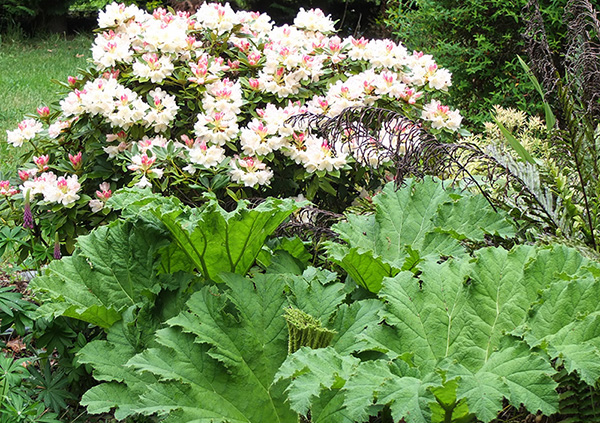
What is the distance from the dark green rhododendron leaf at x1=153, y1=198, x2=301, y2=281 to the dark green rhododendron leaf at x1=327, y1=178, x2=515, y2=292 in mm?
232

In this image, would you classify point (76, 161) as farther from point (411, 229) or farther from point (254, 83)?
point (411, 229)

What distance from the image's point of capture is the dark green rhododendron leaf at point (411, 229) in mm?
2111

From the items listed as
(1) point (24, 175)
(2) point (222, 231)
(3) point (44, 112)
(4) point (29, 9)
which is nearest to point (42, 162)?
(1) point (24, 175)

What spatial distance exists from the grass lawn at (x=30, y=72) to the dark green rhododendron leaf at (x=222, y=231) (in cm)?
322

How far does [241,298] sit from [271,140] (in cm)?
109

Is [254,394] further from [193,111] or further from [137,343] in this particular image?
[193,111]

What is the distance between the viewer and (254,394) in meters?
1.96

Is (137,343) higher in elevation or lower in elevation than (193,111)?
lower

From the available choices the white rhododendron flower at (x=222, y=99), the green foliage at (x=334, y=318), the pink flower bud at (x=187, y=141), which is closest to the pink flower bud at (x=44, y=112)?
the white rhododendron flower at (x=222, y=99)

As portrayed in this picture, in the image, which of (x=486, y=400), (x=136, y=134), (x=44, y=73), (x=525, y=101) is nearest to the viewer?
(x=486, y=400)

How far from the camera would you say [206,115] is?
10.1 feet

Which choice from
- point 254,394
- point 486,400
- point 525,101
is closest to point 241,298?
point 254,394

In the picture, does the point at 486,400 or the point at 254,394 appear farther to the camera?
the point at 254,394

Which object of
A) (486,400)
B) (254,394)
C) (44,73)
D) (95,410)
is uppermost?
(486,400)
